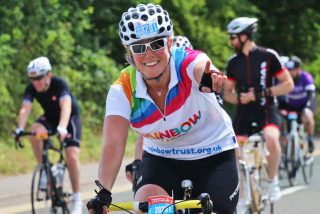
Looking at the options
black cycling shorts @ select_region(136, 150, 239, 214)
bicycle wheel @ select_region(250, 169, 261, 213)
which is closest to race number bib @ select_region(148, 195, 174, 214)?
black cycling shorts @ select_region(136, 150, 239, 214)

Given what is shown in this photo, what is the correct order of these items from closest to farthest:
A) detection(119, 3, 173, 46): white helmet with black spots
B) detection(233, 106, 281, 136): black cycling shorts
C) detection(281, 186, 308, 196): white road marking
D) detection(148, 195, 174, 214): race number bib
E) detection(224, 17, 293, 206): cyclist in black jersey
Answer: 1. detection(148, 195, 174, 214): race number bib
2. detection(119, 3, 173, 46): white helmet with black spots
3. detection(224, 17, 293, 206): cyclist in black jersey
4. detection(233, 106, 281, 136): black cycling shorts
5. detection(281, 186, 308, 196): white road marking

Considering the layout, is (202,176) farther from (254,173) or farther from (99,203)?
(254,173)

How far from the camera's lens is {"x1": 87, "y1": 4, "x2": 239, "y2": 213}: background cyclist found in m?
5.09

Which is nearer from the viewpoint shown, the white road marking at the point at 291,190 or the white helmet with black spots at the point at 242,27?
the white helmet with black spots at the point at 242,27

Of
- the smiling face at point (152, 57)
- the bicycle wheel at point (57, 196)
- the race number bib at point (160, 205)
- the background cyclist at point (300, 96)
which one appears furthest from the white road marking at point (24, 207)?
Result: the race number bib at point (160, 205)

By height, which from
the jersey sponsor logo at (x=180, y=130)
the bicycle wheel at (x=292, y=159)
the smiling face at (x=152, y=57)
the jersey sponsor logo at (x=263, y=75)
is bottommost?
the bicycle wheel at (x=292, y=159)

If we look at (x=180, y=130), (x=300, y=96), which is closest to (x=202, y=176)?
(x=180, y=130)

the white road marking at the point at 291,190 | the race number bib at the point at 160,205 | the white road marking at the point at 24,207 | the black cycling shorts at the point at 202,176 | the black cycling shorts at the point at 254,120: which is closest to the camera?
the race number bib at the point at 160,205

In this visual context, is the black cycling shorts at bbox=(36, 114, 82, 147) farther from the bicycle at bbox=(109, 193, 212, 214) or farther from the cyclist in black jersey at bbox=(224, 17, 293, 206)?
the bicycle at bbox=(109, 193, 212, 214)

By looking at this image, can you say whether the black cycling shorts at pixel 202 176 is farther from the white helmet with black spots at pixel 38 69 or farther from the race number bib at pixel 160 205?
the white helmet with black spots at pixel 38 69

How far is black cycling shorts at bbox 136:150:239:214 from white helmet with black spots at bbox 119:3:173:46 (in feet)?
2.79

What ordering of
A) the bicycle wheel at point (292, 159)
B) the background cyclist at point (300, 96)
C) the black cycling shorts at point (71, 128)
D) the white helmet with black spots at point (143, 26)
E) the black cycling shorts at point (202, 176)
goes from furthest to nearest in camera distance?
Answer: the background cyclist at point (300, 96) < the bicycle wheel at point (292, 159) < the black cycling shorts at point (71, 128) < the black cycling shorts at point (202, 176) < the white helmet with black spots at point (143, 26)

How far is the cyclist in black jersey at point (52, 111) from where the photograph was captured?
32.9 ft

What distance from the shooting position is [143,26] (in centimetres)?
505
